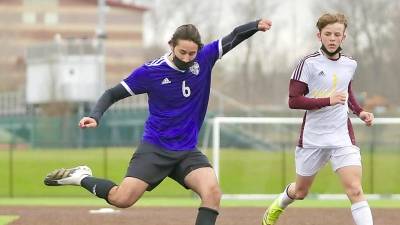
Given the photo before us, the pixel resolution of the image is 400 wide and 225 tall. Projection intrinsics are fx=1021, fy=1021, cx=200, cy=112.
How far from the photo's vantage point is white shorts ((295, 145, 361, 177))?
9.77 m

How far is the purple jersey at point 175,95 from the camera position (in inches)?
360

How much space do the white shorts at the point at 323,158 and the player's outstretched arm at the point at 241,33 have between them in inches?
56.1

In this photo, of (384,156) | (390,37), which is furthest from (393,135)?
(390,37)

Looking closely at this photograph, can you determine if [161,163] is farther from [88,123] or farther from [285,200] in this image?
[285,200]

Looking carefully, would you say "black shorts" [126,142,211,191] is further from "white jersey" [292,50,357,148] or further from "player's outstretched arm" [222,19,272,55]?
"white jersey" [292,50,357,148]

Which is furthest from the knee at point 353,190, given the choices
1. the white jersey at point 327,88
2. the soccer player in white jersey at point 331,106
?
the white jersey at point 327,88

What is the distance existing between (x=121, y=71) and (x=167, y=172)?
98246 mm

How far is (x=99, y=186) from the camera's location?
9.56m

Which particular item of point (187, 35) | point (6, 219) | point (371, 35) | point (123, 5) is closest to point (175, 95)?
point (187, 35)

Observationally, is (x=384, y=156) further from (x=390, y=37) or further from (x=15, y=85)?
(x=15, y=85)

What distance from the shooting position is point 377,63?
62219 mm

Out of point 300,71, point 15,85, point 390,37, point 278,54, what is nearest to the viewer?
point 300,71

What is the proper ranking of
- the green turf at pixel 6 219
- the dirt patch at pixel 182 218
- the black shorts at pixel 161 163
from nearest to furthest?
the black shorts at pixel 161 163 < the dirt patch at pixel 182 218 < the green turf at pixel 6 219

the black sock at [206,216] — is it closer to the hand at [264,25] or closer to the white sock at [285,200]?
the hand at [264,25]
